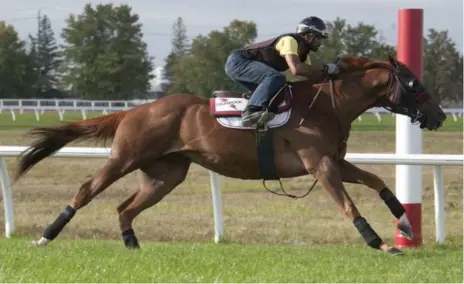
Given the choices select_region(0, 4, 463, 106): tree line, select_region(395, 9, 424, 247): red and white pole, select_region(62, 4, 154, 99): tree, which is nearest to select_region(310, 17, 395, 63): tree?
select_region(0, 4, 463, 106): tree line

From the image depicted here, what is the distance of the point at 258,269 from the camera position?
21.9 feet

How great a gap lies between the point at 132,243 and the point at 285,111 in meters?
1.69

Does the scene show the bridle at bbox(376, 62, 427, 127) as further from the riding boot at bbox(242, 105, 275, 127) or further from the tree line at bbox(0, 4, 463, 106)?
the tree line at bbox(0, 4, 463, 106)

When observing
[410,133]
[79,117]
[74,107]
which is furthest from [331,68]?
[74,107]

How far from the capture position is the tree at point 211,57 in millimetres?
43688

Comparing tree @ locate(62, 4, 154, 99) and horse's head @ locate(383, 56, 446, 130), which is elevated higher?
horse's head @ locate(383, 56, 446, 130)

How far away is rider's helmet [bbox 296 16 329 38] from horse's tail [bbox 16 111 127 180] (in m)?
1.86

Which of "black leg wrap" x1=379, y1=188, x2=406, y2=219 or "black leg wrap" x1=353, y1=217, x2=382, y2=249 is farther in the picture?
"black leg wrap" x1=379, y1=188, x2=406, y2=219

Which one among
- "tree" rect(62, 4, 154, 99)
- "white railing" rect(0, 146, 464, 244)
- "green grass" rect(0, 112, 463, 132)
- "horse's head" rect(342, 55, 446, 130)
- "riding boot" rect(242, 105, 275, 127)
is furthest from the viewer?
"tree" rect(62, 4, 154, 99)

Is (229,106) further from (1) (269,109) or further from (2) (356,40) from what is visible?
(2) (356,40)

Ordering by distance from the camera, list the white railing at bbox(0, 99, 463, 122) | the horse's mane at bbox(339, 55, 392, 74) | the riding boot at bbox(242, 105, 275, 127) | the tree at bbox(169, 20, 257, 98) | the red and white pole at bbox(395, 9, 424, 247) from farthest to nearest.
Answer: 1. the tree at bbox(169, 20, 257, 98)
2. the white railing at bbox(0, 99, 463, 122)
3. the red and white pole at bbox(395, 9, 424, 247)
4. the horse's mane at bbox(339, 55, 392, 74)
5. the riding boot at bbox(242, 105, 275, 127)

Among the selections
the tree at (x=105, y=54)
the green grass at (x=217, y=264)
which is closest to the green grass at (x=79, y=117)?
the tree at (x=105, y=54)

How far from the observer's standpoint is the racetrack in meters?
6.55

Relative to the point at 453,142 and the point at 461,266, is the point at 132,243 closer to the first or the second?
the point at 461,266
